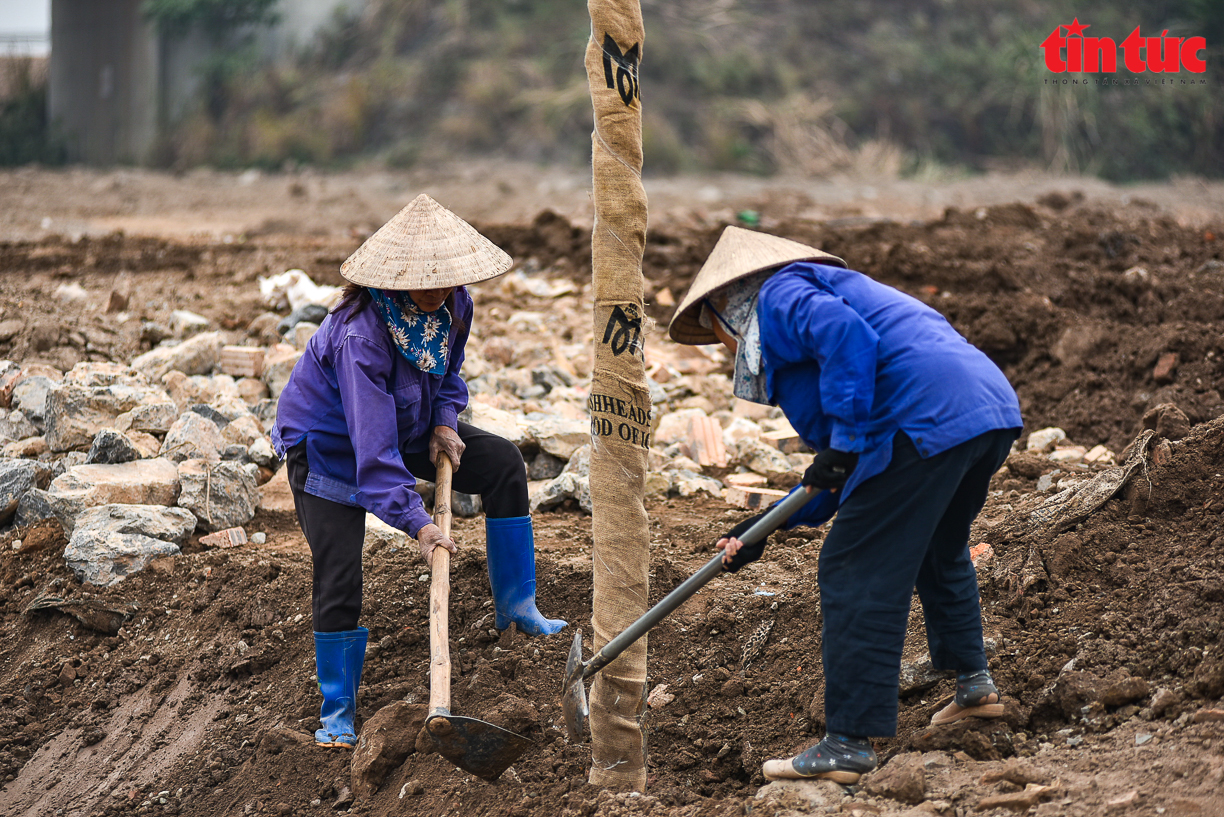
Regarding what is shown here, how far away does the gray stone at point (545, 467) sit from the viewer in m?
5.18

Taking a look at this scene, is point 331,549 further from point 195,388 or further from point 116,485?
point 195,388

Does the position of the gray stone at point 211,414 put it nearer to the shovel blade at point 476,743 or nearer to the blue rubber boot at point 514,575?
the blue rubber boot at point 514,575

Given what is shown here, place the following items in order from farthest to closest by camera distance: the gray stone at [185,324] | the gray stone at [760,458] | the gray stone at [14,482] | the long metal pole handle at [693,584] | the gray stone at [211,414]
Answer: the gray stone at [185,324] → the gray stone at [760,458] → the gray stone at [211,414] → the gray stone at [14,482] → the long metal pole handle at [693,584]

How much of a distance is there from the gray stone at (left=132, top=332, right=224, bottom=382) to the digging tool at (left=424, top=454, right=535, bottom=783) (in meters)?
3.53

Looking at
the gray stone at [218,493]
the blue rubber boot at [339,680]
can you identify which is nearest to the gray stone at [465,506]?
the gray stone at [218,493]

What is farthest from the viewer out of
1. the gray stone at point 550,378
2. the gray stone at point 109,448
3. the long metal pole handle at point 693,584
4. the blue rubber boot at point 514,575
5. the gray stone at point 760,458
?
the gray stone at point 550,378

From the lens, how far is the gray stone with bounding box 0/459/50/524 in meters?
4.56

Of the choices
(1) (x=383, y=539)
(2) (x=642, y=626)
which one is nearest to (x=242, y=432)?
(1) (x=383, y=539)

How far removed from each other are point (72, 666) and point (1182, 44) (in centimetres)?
1916

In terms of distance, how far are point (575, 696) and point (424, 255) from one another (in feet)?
4.81

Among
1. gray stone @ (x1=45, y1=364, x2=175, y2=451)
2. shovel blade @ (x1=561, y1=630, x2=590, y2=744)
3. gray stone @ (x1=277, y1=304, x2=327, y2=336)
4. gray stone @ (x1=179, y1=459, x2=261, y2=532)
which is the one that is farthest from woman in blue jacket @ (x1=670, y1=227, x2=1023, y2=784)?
gray stone @ (x1=277, y1=304, x2=327, y2=336)

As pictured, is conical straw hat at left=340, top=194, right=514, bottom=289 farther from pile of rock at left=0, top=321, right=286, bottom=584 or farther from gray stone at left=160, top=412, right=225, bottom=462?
gray stone at left=160, top=412, right=225, bottom=462

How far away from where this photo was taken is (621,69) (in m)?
2.65

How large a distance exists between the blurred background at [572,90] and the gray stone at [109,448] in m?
12.4
